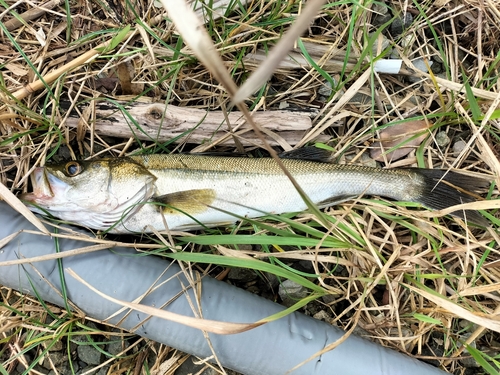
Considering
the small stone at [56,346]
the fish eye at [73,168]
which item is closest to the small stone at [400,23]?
the fish eye at [73,168]

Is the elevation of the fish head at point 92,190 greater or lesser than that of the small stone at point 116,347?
greater

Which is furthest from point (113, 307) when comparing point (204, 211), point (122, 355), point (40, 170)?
point (40, 170)

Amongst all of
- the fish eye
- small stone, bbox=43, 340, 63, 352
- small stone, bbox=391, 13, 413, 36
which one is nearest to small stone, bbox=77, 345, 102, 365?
small stone, bbox=43, 340, 63, 352

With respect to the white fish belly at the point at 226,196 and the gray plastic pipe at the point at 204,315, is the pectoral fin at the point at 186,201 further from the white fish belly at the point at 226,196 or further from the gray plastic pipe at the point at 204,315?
the gray plastic pipe at the point at 204,315

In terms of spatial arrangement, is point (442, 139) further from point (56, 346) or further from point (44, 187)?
point (56, 346)

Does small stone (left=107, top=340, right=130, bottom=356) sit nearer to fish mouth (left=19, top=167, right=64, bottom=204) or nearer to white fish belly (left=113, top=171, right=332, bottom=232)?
white fish belly (left=113, top=171, right=332, bottom=232)

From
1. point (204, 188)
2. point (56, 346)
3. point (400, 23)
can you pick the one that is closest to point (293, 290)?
point (204, 188)

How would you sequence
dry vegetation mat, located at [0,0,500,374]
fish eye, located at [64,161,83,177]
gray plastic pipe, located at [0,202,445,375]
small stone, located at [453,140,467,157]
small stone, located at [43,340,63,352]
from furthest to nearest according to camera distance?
1. small stone, located at [453,140,467,157]
2. small stone, located at [43,340,63,352]
3. dry vegetation mat, located at [0,0,500,374]
4. fish eye, located at [64,161,83,177]
5. gray plastic pipe, located at [0,202,445,375]

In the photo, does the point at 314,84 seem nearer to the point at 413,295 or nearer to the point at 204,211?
the point at 204,211
